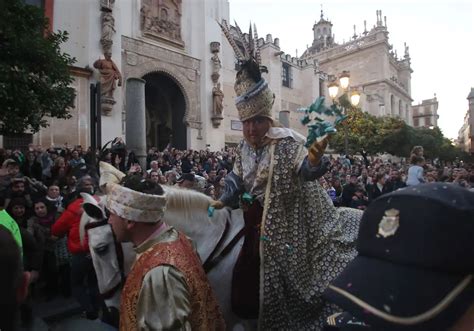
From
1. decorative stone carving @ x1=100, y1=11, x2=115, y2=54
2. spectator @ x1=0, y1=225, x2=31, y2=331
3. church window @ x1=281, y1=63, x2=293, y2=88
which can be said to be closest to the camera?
spectator @ x1=0, y1=225, x2=31, y2=331

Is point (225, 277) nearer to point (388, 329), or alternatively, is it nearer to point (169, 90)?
point (388, 329)

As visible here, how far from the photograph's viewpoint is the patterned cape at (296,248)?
7.69 feet

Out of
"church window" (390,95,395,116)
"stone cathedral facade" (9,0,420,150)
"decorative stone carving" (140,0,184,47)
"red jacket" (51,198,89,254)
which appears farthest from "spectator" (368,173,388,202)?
"church window" (390,95,395,116)

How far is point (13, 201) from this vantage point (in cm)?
521

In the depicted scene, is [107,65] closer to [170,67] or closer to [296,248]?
[170,67]

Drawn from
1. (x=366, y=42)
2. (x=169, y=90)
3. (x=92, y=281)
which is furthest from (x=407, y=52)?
(x=92, y=281)

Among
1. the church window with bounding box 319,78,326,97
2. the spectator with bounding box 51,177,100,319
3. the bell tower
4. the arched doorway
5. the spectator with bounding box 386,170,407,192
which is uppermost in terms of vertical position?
the bell tower

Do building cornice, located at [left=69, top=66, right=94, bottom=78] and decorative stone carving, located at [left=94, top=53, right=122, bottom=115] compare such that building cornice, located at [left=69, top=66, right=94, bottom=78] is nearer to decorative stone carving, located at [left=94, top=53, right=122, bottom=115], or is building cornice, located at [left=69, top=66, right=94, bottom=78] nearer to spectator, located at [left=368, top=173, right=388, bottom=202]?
decorative stone carving, located at [left=94, top=53, right=122, bottom=115]

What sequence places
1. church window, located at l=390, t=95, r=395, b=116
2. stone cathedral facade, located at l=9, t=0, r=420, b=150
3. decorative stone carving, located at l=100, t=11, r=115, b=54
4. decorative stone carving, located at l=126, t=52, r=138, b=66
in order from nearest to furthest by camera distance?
stone cathedral facade, located at l=9, t=0, r=420, b=150
decorative stone carving, located at l=100, t=11, r=115, b=54
decorative stone carving, located at l=126, t=52, r=138, b=66
church window, located at l=390, t=95, r=395, b=116

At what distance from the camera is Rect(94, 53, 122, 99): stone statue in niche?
1576 centimetres

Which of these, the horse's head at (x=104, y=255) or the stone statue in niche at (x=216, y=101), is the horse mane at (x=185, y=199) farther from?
the stone statue in niche at (x=216, y=101)

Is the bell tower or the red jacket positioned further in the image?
the bell tower

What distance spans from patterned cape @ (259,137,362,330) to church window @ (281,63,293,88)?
3283 centimetres

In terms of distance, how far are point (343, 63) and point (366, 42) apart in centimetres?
482
